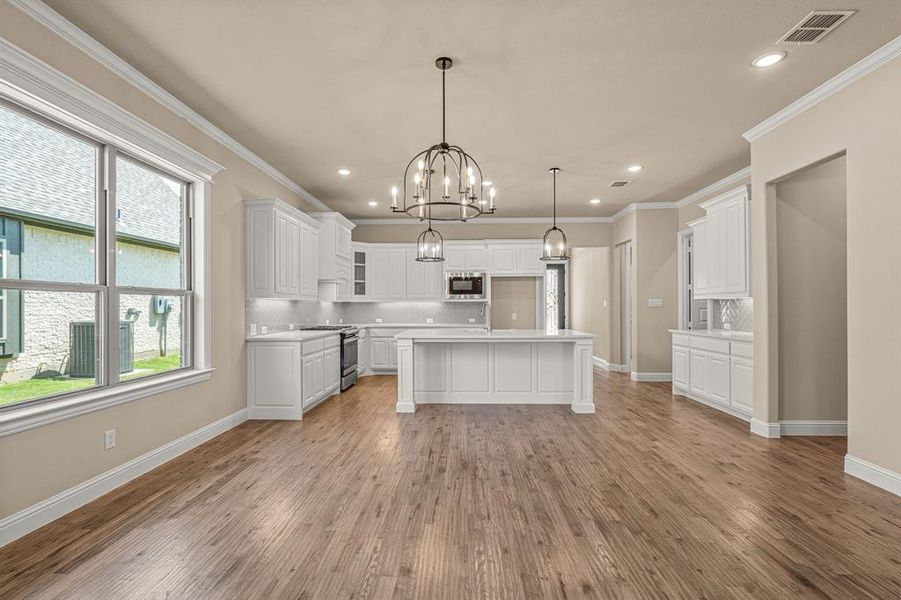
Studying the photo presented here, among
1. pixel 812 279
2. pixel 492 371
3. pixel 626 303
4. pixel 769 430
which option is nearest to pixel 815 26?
pixel 812 279

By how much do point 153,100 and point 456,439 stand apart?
3783 millimetres

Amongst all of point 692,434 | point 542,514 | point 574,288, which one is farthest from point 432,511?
point 574,288

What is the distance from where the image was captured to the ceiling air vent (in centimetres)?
273

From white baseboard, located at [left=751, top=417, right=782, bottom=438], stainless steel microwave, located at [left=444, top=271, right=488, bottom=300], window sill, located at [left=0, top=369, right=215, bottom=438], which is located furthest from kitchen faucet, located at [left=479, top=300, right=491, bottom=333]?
window sill, located at [left=0, top=369, right=215, bottom=438]

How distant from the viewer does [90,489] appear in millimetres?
3012

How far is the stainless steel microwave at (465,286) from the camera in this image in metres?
8.51

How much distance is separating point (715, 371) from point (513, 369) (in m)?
2.37

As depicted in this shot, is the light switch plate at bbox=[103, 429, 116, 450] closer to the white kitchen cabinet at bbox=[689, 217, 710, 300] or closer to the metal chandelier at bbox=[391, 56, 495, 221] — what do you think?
the metal chandelier at bbox=[391, 56, 495, 221]

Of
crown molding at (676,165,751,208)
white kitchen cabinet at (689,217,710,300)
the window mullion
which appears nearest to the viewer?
the window mullion

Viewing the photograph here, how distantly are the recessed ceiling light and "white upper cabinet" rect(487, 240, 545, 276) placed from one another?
5.34 metres

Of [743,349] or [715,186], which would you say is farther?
[715,186]

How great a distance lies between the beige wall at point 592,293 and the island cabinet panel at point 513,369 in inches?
133

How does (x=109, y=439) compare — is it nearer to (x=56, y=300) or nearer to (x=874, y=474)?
(x=56, y=300)

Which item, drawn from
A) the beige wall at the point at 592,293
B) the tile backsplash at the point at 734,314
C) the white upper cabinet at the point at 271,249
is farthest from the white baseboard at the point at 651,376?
the white upper cabinet at the point at 271,249
